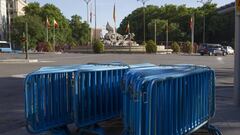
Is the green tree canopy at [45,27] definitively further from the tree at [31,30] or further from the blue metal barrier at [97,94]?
the blue metal barrier at [97,94]

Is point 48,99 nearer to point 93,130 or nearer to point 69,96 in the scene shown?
point 69,96

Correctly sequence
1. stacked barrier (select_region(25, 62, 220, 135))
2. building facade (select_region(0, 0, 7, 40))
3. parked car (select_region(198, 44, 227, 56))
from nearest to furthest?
stacked barrier (select_region(25, 62, 220, 135)) < parked car (select_region(198, 44, 227, 56)) < building facade (select_region(0, 0, 7, 40))

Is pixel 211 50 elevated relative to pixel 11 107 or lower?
elevated

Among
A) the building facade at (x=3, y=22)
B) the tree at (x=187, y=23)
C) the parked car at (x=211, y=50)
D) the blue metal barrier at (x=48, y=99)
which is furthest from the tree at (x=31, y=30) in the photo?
the blue metal barrier at (x=48, y=99)

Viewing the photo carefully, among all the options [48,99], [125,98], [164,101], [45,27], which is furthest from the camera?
[45,27]

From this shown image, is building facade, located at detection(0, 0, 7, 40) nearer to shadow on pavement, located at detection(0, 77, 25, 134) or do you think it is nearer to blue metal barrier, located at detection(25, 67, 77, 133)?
shadow on pavement, located at detection(0, 77, 25, 134)

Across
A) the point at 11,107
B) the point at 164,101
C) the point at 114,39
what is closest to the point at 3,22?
the point at 114,39

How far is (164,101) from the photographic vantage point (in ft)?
17.3

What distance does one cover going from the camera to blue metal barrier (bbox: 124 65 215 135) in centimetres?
493

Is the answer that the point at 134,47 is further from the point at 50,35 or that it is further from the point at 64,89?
the point at 64,89

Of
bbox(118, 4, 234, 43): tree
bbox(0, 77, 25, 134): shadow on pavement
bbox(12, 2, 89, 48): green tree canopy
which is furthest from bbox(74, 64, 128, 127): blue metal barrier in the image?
bbox(118, 4, 234, 43): tree

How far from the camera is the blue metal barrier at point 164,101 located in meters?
4.93

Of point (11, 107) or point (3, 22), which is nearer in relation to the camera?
point (11, 107)

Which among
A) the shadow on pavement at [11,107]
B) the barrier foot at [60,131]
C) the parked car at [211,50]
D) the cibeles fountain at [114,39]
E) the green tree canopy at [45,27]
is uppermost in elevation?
the green tree canopy at [45,27]
